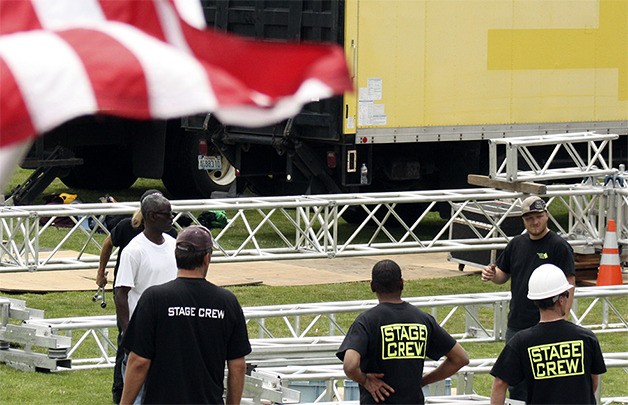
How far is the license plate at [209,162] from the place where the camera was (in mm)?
20188

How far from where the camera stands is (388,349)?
690 centimetres

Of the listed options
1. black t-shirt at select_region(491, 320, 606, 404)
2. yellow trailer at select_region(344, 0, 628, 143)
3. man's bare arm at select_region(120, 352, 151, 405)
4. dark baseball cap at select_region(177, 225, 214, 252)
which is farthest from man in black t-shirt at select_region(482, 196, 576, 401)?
yellow trailer at select_region(344, 0, 628, 143)

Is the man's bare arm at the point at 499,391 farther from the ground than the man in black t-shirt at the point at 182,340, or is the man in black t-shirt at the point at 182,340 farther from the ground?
the man in black t-shirt at the point at 182,340

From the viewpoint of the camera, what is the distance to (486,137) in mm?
18531

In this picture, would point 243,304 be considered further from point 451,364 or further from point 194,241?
point 194,241

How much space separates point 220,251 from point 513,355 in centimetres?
707

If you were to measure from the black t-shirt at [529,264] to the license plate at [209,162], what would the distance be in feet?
37.0

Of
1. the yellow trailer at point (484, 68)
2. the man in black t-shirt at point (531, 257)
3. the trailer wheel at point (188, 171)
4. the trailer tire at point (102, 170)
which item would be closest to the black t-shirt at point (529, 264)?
the man in black t-shirt at point (531, 257)

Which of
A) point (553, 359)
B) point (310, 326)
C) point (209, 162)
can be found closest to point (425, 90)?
point (209, 162)

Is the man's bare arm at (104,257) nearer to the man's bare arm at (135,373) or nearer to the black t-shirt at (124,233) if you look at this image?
the black t-shirt at (124,233)

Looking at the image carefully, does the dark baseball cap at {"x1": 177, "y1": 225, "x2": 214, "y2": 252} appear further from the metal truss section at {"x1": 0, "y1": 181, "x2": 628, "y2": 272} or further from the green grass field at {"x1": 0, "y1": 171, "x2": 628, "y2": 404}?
the metal truss section at {"x1": 0, "y1": 181, "x2": 628, "y2": 272}

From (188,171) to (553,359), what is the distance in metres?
14.8

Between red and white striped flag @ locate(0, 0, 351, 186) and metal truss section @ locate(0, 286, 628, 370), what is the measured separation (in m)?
5.07

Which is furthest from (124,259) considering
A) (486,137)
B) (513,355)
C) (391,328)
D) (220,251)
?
(486,137)
